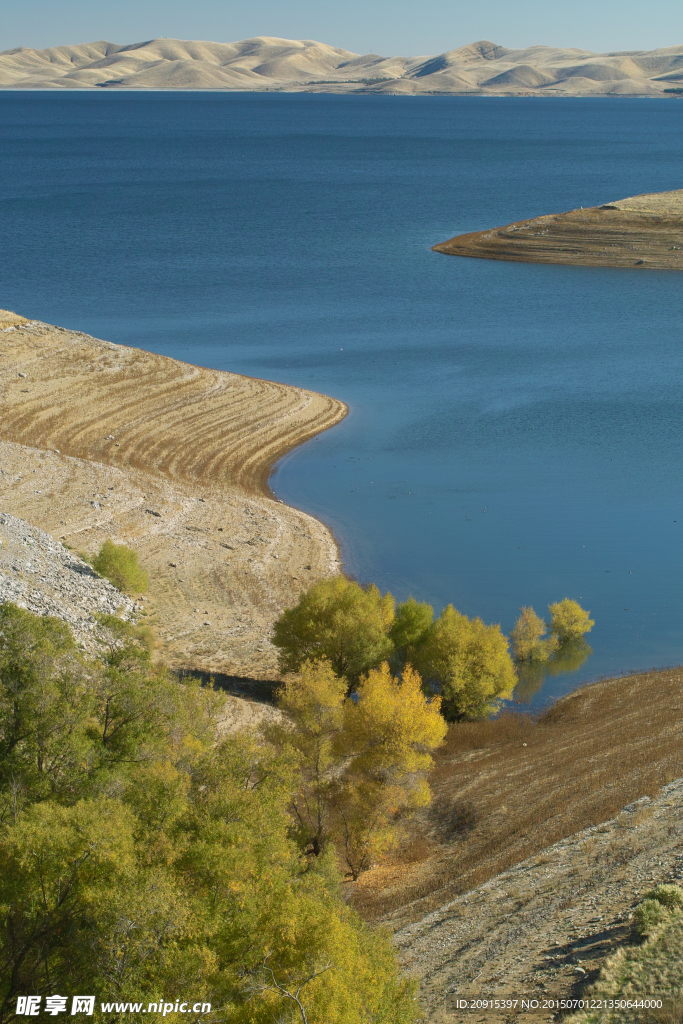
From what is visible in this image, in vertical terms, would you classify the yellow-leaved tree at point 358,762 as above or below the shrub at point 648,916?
below

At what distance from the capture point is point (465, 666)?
28188 millimetres

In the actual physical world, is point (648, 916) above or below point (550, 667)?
above

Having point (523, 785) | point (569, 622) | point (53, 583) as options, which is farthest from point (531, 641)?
point (53, 583)

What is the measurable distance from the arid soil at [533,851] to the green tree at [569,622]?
425 centimetres

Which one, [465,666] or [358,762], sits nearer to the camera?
[358,762]

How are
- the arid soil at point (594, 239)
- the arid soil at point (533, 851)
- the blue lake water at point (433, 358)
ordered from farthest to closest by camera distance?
the arid soil at point (594, 239) → the blue lake water at point (433, 358) → the arid soil at point (533, 851)

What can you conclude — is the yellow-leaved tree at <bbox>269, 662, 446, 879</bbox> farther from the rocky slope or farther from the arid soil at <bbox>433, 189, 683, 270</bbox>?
the arid soil at <bbox>433, 189, 683, 270</bbox>

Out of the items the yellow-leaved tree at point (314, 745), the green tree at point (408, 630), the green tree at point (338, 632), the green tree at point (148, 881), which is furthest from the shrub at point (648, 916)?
the green tree at point (408, 630)

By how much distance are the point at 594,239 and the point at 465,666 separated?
83861mm

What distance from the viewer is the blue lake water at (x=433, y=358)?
127ft

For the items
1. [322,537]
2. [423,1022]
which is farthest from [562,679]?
[423,1022]

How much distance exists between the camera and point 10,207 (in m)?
123

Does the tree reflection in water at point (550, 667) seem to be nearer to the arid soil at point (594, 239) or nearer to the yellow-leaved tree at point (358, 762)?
the yellow-leaved tree at point (358, 762)

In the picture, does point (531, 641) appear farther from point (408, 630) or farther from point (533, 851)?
point (533, 851)
